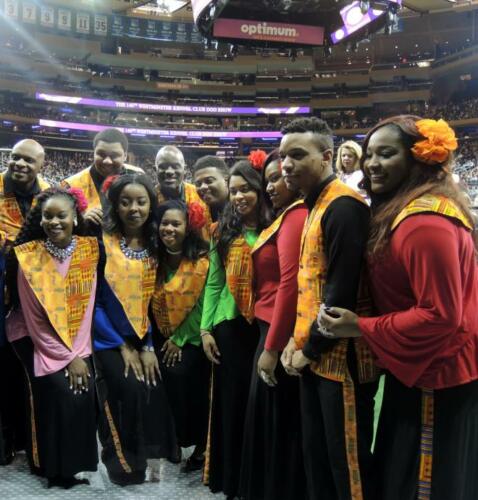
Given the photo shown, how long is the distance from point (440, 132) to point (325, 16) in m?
5.41

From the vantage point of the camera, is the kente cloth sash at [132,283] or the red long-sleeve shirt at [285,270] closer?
the red long-sleeve shirt at [285,270]

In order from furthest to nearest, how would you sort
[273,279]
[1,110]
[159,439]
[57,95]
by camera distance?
[57,95] → [1,110] → [159,439] → [273,279]

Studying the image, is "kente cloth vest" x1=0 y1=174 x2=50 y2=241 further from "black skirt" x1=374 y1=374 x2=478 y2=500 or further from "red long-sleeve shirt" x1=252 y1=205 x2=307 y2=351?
"black skirt" x1=374 y1=374 x2=478 y2=500

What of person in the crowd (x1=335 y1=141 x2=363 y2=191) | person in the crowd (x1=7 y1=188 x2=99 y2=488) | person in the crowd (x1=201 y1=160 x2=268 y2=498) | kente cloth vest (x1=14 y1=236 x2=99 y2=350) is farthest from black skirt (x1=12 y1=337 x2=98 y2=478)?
person in the crowd (x1=335 y1=141 x2=363 y2=191)

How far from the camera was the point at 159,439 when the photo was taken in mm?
2664

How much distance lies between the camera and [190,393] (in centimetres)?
273

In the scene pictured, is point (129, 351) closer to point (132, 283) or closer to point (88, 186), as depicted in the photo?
point (132, 283)

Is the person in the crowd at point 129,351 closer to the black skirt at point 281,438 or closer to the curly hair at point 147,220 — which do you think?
the curly hair at point 147,220

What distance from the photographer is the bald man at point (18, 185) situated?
3051 mm

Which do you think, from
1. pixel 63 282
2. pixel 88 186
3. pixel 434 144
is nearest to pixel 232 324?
pixel 63 282

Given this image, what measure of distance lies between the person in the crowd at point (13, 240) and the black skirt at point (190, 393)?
0.86m

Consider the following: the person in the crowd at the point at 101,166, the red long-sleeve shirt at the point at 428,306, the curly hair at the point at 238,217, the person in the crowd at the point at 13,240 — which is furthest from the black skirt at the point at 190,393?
the red long-sleeve shirt at the point at 428,306

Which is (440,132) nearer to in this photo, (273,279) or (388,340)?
(388,340)

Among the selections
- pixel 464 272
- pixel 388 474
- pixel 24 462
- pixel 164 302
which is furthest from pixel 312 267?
pixel 24 462
